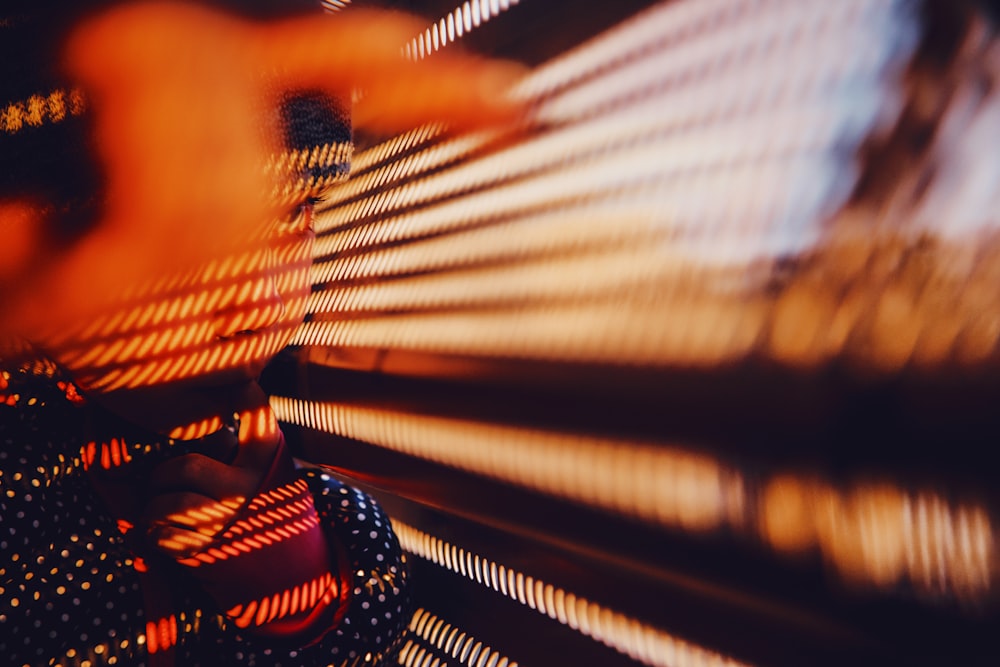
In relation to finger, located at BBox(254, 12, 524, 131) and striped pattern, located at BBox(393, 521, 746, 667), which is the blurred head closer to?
finger, located at BBox(254, 12, 524, 131)

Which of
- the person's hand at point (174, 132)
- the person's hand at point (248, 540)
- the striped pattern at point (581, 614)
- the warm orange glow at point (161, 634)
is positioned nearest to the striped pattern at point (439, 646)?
the striped pattern at point (581, 614)

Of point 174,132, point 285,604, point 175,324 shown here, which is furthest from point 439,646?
point 174,132

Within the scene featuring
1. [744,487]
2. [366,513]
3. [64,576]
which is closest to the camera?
[744,487]

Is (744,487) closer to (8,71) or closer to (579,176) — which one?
(579,176)

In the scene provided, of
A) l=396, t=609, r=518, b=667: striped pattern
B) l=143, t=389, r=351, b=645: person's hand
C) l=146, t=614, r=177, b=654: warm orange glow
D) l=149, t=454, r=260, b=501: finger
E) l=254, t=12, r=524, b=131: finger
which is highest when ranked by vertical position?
l=254, t=12, r=524, b=131: finger

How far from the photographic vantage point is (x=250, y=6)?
654 millimetres

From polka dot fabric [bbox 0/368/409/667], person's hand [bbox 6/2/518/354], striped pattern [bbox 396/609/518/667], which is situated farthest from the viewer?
striped pattern [bbox 396/609/518/667]

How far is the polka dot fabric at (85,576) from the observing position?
0.74 meters

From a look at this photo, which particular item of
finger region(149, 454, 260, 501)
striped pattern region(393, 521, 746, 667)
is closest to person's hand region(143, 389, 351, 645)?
finger region(149, 454, 260, 501)

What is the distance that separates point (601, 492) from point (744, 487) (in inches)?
6.0

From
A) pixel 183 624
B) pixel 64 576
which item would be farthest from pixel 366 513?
pixel 64 576

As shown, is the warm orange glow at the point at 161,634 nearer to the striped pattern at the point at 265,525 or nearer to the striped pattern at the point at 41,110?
the striped pattern at the point at 265,525

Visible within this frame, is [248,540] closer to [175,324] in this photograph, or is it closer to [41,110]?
[175,324]

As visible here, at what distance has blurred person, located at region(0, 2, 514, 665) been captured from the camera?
63 cm
